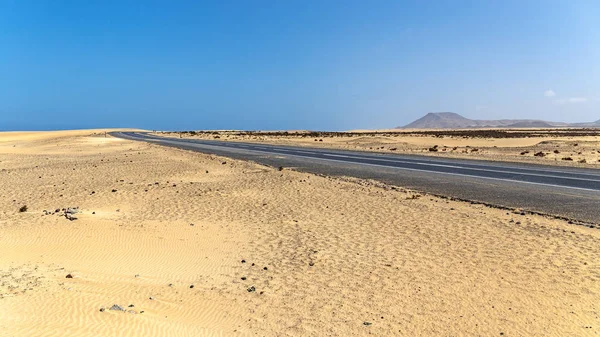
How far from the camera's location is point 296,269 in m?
7.38

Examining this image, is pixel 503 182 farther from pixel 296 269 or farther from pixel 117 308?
pixel 117 308

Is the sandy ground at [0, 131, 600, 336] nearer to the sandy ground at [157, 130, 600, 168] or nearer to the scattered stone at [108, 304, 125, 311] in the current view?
A: the scattered stone at [108, 304, 125, 311]

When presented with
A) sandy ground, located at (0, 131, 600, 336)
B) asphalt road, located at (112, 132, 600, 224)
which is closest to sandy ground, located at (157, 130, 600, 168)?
asphalt road, located at (112, 132, 600, 224)

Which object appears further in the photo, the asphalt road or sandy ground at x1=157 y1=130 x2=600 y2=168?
sandy ground at x1=157 y1=130 x2=600 y2=168

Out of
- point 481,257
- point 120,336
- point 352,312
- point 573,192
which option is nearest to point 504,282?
point 481,257

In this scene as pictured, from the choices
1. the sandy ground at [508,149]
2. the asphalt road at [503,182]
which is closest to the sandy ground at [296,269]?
the asphalt road at [503,182]

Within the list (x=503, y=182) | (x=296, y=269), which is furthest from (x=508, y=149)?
(x=296, y=269)

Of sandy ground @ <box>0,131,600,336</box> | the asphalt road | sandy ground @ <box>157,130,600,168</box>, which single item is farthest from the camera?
sandy ground @ <box>157,130,600,168</box>

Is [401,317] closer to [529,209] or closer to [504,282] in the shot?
[504,282]

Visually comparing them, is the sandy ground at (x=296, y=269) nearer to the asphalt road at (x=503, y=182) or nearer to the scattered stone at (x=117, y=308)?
the scattered stone at (x=117, y=308)

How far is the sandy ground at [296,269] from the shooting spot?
529 centimetres

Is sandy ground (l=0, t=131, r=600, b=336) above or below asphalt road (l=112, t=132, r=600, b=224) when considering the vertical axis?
below

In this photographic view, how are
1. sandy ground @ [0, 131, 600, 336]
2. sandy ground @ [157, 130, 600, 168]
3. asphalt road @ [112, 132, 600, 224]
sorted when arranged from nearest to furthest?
sandy ground @ [0, 131, 600, 336]
asphalt road @ [112, 132, 600, 224]
sandy ground @ [157, 130, 600, 168]

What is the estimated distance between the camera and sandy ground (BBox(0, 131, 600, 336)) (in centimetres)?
529
